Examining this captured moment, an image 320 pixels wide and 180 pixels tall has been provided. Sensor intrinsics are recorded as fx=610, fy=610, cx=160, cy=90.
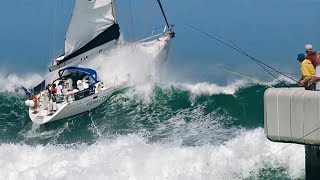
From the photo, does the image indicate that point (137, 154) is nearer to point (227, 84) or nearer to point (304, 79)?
point (304, 79)

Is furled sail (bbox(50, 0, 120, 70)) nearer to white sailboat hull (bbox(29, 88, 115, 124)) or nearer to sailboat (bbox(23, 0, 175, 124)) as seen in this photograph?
sailboat (bbox(23, 0, 175, 124))

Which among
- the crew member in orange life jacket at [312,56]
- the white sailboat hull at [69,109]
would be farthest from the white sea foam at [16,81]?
the crew member in orange life jacket at [312,56]

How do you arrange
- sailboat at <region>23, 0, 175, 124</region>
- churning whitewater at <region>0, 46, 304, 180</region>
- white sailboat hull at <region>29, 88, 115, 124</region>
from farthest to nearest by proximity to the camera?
1. sailboat at <region>23, 0, 175, 124</region>
2. white sailboat hull at <region>29, 88, 115, 124</region>
3. churning whitewater at <region>0, 46, 304, 180</region>

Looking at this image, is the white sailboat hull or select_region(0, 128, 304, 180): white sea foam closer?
select_region(0, 128, 304, 180): white sea foam

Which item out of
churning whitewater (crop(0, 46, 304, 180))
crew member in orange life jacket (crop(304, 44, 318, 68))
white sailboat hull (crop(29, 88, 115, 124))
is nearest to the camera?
crew member in orange life jacket (crop(304, 44, 318, 68))

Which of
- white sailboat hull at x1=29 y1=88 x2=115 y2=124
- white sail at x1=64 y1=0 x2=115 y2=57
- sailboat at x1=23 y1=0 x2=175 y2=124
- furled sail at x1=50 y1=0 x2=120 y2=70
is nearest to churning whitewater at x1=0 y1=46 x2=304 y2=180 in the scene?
white sailboat hull at x1=29 y1=88 x2=115 y2=124

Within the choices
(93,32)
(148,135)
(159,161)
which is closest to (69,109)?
(148,135)

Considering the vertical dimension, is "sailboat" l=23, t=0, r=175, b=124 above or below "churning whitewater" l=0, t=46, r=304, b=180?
above

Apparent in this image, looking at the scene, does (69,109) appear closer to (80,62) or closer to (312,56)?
(80,62)
